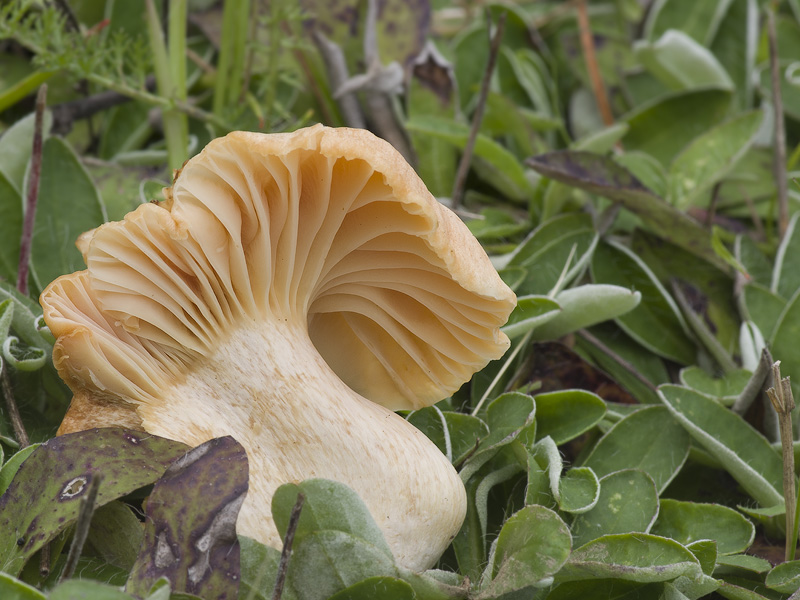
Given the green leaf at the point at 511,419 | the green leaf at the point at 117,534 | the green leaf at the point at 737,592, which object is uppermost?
the green leaf at the point at 117,534

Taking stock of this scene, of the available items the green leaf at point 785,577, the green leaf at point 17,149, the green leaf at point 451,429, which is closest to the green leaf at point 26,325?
the green leaf at point 17,149

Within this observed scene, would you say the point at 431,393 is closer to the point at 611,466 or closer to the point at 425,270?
the point at 425,270

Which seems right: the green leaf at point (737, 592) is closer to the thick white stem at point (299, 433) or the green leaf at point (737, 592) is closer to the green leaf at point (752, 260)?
the thick white stem at point (299, 433)

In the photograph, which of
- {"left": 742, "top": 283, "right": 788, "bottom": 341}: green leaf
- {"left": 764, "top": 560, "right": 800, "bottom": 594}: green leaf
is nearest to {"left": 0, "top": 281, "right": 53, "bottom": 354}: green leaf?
{"left": 764, "top": 560, "right": 800, "bottom": 594}: green leaf

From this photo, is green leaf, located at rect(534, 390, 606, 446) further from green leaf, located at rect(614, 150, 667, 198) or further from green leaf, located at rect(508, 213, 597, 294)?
green leaf, located at rect(614, 150, 667, 198)

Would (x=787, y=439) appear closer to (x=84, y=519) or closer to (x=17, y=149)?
(x=84, y=519)
